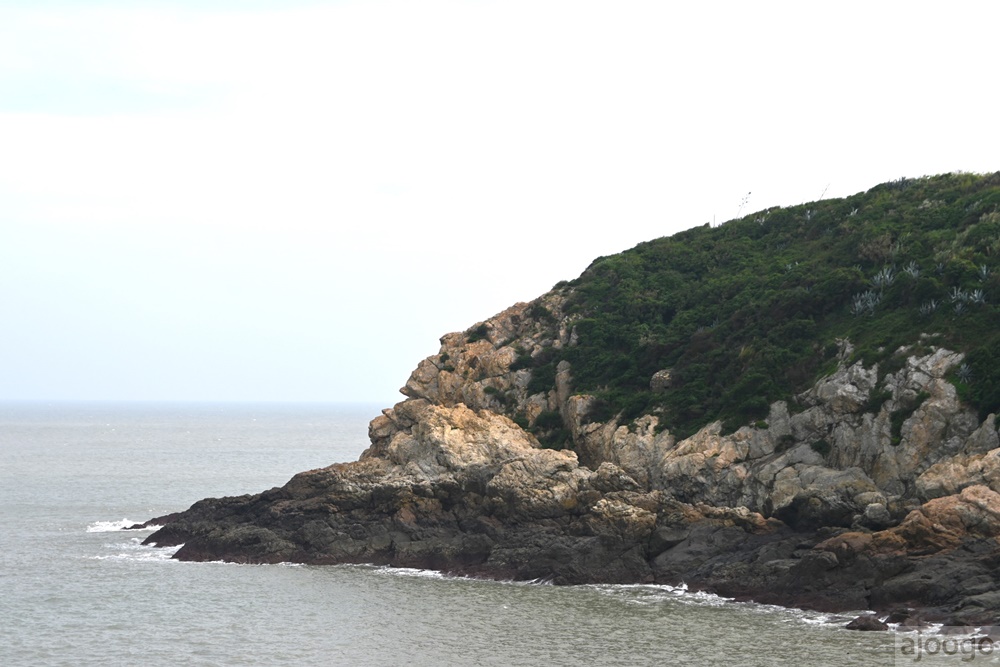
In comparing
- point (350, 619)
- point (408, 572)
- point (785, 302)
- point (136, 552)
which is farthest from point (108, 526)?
point (785, 302)

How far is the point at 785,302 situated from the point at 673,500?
13.6m

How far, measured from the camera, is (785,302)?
178 ft

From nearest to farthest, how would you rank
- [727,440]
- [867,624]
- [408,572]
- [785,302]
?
1. [867,624]
2. [408,572]
3. [727,440]
4. [785,302]

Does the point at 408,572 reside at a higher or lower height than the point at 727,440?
lower

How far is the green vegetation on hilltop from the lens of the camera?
4797cm

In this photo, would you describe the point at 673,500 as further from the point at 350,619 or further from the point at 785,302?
the point at 350,619

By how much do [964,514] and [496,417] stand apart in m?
23.2

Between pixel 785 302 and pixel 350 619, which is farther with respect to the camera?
pixel 785 302

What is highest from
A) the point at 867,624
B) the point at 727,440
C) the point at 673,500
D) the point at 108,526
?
the point at 727,440

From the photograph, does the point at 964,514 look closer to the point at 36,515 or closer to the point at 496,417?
the point at 496,417

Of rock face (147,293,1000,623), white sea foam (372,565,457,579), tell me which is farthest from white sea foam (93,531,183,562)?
white sea foam (372,565,457,579)

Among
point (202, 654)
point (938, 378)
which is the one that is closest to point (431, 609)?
point (202, 654)

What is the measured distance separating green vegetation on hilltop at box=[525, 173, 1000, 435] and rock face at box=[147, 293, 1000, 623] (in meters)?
1.22

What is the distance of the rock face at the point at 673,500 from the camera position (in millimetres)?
37812
